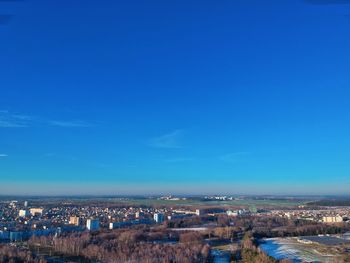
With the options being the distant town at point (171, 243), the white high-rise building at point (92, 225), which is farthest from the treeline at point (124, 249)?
the white high-rise building at point (92, 225)

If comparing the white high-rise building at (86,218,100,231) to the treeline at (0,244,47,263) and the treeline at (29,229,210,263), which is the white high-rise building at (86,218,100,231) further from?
the treeline at (0,244,47,263)

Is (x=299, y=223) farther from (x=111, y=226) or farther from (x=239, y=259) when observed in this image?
(x=239, y=259)

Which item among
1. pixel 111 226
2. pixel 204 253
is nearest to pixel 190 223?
pixel 111 226

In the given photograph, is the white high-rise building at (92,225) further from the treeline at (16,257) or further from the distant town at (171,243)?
the treeline at (16,257)

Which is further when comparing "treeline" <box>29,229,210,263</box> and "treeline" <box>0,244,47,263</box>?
"treeline" <box>29,229,210,263</box>

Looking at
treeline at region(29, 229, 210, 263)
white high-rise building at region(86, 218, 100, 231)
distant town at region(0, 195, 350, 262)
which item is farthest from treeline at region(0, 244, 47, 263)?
white high-rise building at region(86, 218, 100, 231)

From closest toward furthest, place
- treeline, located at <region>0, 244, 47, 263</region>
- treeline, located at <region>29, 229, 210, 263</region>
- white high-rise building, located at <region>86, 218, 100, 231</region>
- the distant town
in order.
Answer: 1. treeline, located at <region>0, 244, 47, 263</region>
2. treeline, located at <region>29, 229, 210, 263</region>
3. the distant town
4. white high-rise building, located at <region>86, 218, 100, 231</region>

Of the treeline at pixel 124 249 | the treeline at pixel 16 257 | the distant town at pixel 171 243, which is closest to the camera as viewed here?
the treeline at pixel 16 257

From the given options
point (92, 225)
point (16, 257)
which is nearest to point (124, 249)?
point (16, 257)
